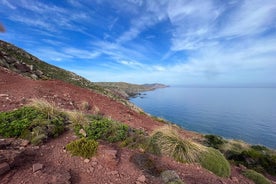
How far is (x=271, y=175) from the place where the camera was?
7.40 m

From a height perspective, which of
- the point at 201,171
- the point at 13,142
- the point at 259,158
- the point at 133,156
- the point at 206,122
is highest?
the point at 13,142

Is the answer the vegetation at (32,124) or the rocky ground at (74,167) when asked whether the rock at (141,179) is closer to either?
the rocky ground at (74,167)

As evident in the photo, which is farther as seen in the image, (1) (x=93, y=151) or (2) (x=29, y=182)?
(1) (x=93, y=151)

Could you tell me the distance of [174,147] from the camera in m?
5.08

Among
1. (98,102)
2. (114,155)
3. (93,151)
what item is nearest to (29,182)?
(93,151)

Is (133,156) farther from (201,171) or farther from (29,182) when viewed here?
(29,182)

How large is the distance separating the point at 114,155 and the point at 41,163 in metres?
1.50

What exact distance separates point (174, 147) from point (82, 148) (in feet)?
8.70

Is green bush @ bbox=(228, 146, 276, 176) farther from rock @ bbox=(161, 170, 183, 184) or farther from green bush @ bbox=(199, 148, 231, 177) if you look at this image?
rock @ bbox=(161, 170, 183, 184)

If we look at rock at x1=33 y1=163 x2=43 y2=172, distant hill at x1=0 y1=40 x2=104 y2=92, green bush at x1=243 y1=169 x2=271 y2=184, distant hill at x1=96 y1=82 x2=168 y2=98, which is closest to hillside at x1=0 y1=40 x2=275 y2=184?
rock at x1=33 y1=163 x2=43 y2=172

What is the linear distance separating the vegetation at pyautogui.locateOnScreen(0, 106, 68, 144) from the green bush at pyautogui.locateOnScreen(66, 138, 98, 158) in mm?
797

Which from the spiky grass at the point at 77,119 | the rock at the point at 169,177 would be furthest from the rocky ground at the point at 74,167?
the spiky grass at the point at 77,119

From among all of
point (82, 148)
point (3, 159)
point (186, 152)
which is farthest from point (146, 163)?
point (3, 159)

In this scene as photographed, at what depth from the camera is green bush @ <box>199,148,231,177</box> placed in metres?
4.88
